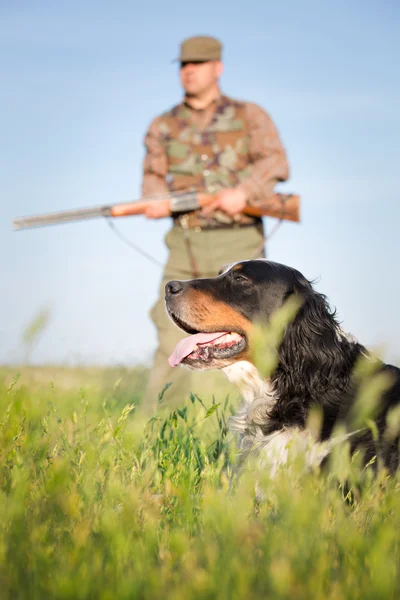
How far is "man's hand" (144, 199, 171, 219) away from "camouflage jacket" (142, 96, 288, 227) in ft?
0.77

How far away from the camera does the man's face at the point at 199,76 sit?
6973 millimetres

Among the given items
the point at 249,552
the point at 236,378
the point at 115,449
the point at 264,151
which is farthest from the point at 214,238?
the point at 249,552

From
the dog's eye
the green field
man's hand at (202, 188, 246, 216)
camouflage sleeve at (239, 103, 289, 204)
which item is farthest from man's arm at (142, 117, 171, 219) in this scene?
the green field

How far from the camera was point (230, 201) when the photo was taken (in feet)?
21.7

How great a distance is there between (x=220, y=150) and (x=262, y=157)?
38 centimetres

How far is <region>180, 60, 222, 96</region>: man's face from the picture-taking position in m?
6.97

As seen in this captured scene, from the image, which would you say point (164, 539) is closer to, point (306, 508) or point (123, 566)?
point (123, 566)

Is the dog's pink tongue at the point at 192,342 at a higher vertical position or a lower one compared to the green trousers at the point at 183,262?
higher

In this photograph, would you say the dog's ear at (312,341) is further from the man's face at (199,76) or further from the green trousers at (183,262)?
the man's face at (199,76)

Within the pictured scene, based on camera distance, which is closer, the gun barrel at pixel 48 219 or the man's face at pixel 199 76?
the man's face at pixel 199 76

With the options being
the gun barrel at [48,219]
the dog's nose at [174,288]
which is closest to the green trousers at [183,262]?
the gun barrel at [48,219]

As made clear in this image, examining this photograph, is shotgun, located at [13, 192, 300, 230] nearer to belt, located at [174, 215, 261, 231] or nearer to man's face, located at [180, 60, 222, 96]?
belt, located at [174, 215, 261, 231]

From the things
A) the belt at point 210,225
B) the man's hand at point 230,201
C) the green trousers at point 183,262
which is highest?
the man's hand at point 230,201

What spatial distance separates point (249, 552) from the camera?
2029mm
